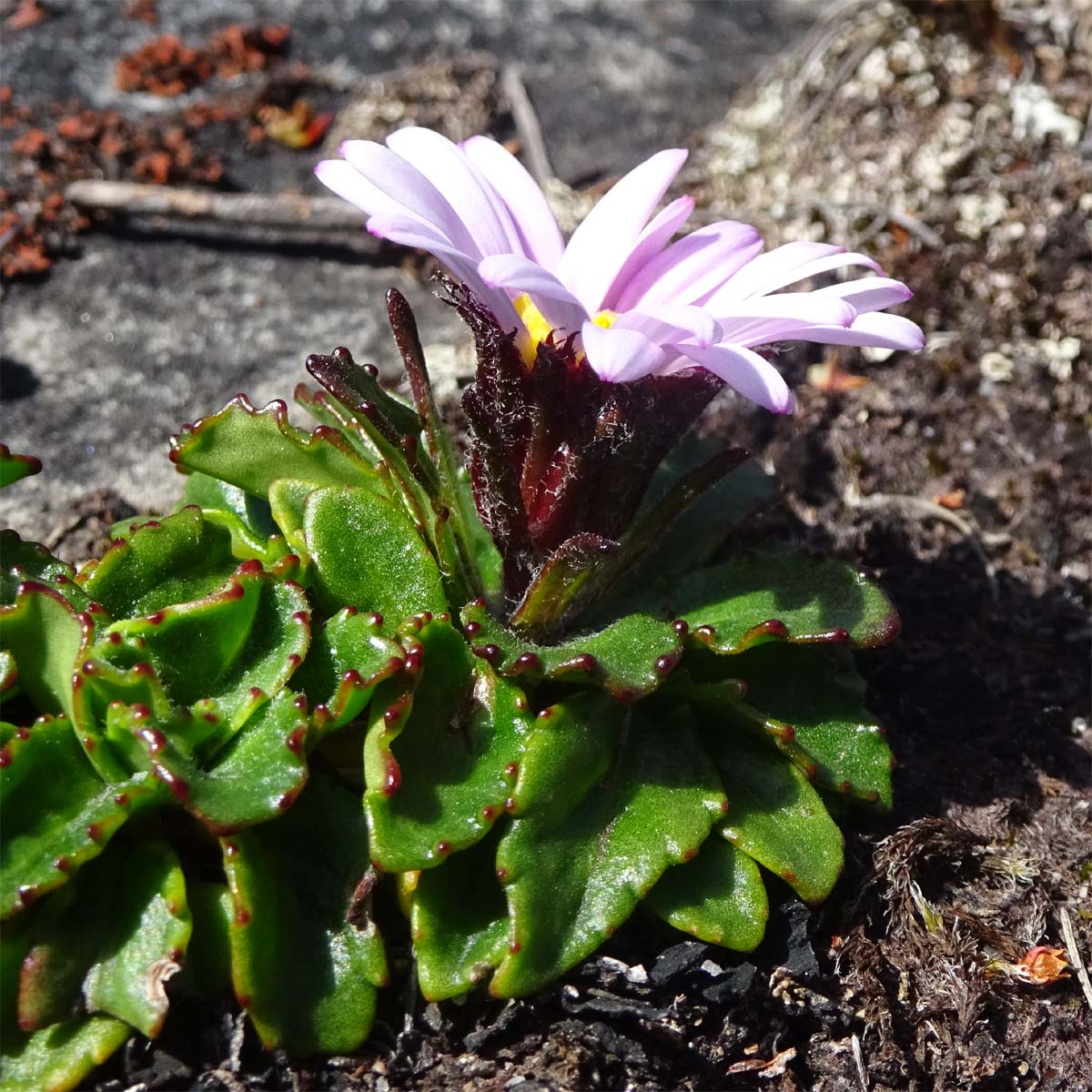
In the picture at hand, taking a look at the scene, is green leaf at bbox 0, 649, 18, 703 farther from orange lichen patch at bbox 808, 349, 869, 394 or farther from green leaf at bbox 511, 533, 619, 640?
orange lichen patch at bbox 808, 349, 869, 394

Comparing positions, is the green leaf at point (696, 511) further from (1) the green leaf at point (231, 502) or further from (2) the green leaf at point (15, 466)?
(2) the green leaf at point (15, 466)

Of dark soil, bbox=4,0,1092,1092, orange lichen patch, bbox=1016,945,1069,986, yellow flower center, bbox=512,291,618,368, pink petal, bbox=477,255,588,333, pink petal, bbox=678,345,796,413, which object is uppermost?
pink petal, bbox=477,255,588,333

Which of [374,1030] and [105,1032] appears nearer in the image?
[105,1032]

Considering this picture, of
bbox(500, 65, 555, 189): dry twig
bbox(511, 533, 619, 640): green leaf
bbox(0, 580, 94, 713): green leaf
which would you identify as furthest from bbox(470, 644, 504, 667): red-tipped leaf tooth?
bbox(500, 65, 555, 189): dry twig

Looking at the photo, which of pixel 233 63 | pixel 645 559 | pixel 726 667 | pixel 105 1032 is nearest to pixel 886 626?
pixel 726 667

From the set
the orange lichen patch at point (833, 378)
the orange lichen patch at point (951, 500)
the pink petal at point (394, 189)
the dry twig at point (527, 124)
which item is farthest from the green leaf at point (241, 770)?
the dry twig at point (527, 124)

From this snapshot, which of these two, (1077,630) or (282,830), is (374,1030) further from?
(1077,630)

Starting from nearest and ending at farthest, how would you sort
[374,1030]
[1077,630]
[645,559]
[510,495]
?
[374,1030]
[510,495]
[645,559]
[1077,630]
